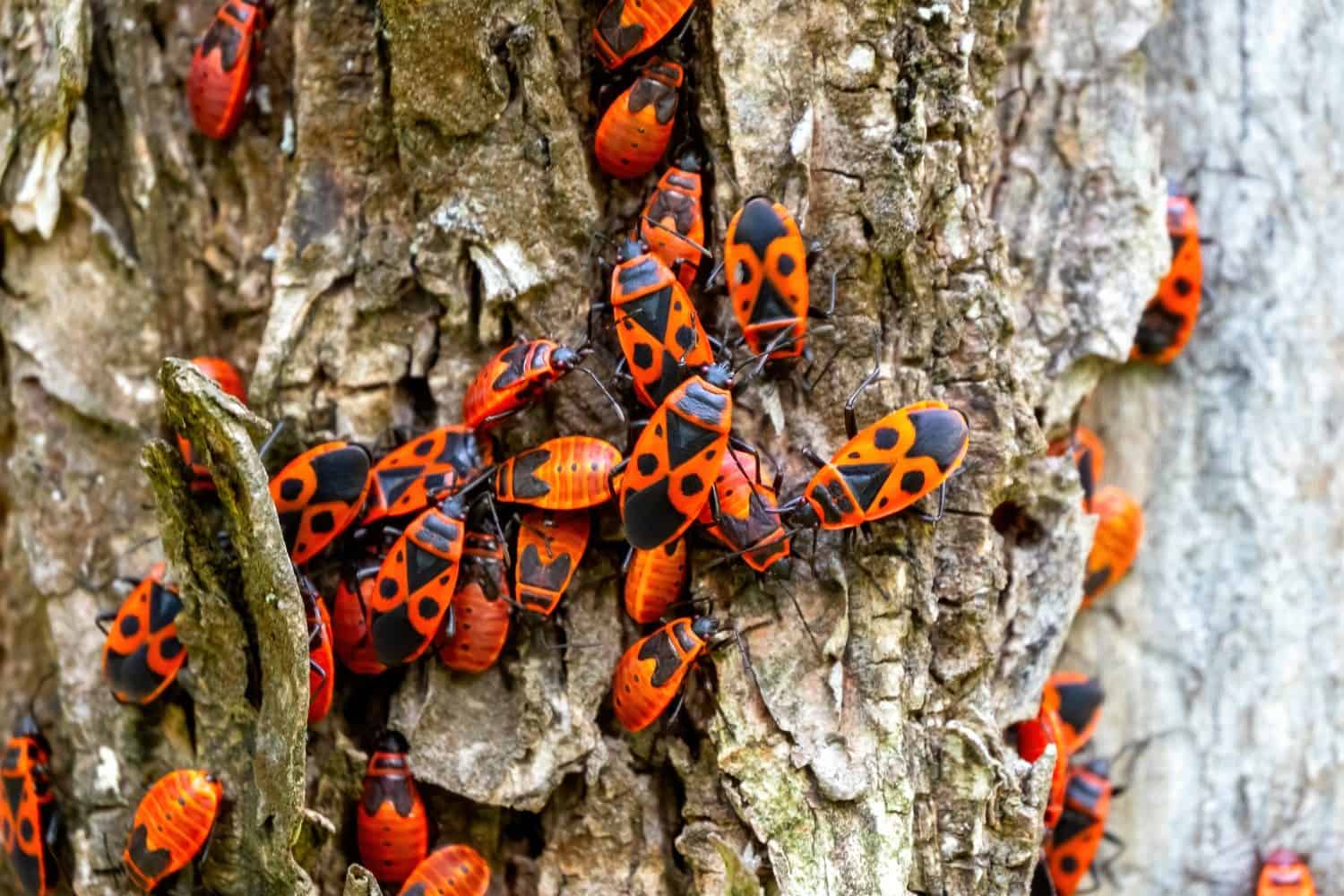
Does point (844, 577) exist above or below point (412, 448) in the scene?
below

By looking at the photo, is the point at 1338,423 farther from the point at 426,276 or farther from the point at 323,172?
the point at 323,172

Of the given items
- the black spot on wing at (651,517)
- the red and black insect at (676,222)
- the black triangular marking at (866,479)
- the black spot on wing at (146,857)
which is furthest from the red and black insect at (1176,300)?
the black spot on wing at (146,857)

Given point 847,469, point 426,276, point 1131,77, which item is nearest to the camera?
point 847,469

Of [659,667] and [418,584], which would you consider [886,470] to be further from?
[418,584]

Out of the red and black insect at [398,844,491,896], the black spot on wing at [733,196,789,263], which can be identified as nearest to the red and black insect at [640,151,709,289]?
the black spot on wing at [733,196,789,263]

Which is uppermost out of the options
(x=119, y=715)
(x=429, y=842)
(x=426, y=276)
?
(x=426, y=276)

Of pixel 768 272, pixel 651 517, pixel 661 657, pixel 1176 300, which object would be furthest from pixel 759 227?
pixel 1176 300

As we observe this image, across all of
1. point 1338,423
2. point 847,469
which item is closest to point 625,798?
point 847,469
